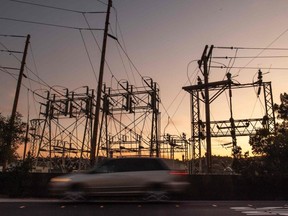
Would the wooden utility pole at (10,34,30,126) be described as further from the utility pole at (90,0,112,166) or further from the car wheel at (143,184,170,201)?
the car wheel at (143,184,170,201)

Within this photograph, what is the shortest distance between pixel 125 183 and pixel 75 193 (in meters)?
1.85

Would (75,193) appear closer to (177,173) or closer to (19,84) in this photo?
(177,173)

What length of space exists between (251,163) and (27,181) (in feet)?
40.5

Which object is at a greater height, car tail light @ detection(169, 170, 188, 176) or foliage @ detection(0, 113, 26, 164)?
foliage @ detection(0, 113, 26, 164)

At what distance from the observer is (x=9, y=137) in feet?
74.3

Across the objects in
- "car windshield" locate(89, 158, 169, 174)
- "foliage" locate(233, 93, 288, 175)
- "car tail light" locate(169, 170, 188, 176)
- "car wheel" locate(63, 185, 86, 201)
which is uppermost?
"foliage" locate(233, 93, 288, 175)

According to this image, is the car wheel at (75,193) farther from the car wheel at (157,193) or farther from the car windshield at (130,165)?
the car wheel at (157,193)

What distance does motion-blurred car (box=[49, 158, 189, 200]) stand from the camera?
12.9 meters

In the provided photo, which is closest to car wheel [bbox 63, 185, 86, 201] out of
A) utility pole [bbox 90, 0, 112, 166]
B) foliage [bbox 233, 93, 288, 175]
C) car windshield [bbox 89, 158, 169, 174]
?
car windshield [bbox 89, 158, 169, 174]

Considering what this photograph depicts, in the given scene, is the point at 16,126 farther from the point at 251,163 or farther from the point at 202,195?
the point at 251,163

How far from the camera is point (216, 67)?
29.9 m

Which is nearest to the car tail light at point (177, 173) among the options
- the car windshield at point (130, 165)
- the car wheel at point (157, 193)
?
the car windshield at point (130, 165)

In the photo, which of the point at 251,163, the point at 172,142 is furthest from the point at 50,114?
the point at 251,163

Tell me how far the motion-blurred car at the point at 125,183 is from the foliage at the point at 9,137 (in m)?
10.8
